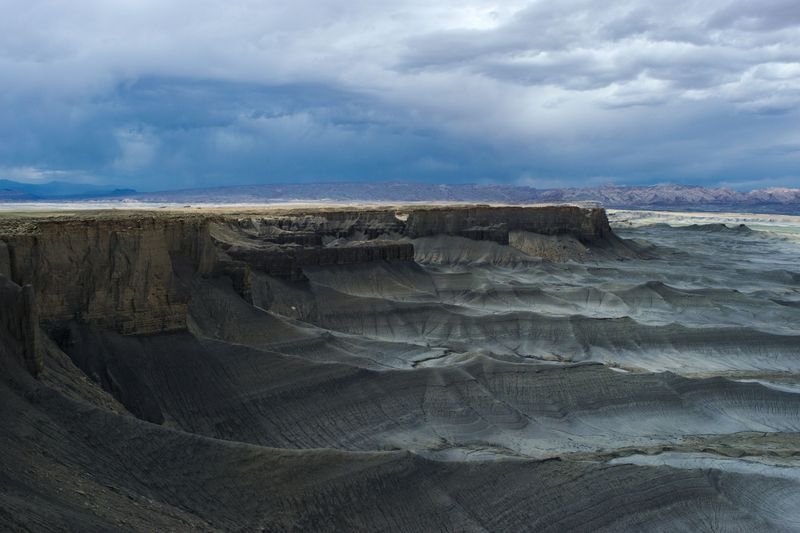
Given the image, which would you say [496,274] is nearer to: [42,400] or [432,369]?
[432,369]

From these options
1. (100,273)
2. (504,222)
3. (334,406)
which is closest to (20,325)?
(100,273)

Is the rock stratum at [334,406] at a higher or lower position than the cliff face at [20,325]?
lower

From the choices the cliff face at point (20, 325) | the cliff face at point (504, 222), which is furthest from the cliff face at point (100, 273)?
the cliff face at point (504, 222)

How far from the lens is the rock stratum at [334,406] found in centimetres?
1841

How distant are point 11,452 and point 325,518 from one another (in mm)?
7407

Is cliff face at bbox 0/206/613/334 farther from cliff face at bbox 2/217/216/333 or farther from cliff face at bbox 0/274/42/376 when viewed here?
cliff face at bbox 0/274/42/376

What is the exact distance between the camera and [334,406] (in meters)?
28.6

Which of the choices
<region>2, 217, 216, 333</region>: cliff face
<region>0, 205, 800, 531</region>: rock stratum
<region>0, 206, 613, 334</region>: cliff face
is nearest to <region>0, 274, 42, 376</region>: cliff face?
<region>0, 205, 800, 531</region>: rock stratum

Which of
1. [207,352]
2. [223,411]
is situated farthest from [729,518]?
[207,352]

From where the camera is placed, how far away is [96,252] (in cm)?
2764

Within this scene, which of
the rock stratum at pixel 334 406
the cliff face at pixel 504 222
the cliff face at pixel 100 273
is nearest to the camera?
the rock stratum at pixel 334 406

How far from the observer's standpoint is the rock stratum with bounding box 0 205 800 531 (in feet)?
60.4

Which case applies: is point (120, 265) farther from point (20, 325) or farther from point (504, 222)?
point (504, 222)

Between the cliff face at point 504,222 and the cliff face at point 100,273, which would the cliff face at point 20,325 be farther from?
the cliff face at point 504,222
